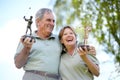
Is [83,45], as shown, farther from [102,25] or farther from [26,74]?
[102,25]

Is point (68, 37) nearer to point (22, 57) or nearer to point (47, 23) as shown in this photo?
point (47, 23)

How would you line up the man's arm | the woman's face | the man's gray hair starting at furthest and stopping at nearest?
the man's gray hair
the woman's face
the man's arm

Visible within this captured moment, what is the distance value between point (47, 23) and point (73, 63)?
445 millimetres

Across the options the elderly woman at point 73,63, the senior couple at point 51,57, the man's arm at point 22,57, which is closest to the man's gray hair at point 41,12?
the senior couple at point 51,57

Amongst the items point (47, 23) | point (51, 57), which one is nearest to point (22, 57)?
point (51, 57)

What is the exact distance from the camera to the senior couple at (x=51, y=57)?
156 inches

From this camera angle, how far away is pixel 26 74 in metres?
4.04

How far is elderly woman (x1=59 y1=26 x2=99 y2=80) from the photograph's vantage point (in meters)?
3.91

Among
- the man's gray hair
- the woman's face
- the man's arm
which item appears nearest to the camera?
the man's arm

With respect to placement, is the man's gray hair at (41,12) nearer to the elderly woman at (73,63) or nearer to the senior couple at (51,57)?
the senior couple at (51,57)

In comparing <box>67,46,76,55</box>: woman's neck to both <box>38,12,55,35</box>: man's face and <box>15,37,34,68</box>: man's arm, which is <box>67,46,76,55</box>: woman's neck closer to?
<box>38,12,55,35</box>: man's face

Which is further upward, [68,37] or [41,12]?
[41,12]

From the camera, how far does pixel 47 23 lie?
13.2 feet

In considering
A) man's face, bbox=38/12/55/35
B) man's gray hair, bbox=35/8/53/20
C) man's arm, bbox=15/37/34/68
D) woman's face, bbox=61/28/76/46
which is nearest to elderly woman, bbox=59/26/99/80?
woman's face, bbox=61/28/76/46
